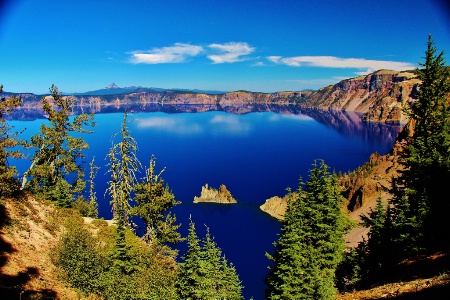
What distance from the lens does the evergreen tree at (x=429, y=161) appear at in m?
24.4

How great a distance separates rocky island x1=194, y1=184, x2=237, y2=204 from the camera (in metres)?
122

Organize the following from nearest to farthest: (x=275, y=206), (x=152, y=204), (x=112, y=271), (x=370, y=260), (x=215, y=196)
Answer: (x=112, y=271) < (x=370, y=260) < (x=152, y=204) < (x=275, y=206) < (x=215, y=196)

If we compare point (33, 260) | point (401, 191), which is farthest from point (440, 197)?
point (33, 260)

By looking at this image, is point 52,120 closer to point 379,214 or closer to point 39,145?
point 39,145

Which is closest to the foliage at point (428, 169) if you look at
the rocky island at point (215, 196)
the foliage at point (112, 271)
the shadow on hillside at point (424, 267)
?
the shadow on hillside at point (424, 267)

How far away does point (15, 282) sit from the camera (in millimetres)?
19297

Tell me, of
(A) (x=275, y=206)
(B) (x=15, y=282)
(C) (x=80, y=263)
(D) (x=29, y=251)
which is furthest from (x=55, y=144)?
(A) (x=275, y=206)

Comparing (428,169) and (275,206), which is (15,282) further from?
(275,206)

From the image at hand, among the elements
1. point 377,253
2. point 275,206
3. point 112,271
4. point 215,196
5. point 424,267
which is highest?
point 424,267

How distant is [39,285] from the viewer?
19.9 meters

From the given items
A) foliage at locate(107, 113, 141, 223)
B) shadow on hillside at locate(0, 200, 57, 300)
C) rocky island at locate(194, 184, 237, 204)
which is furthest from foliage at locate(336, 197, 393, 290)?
rocky island at locate(194, 184, 237, 204)

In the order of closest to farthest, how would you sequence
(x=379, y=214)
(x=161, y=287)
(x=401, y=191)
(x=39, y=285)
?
(x=39, y=285) < (x=161, y=287) < (x=401, y=191) < (x=379, y=214)

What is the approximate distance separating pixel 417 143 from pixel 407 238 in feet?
24.9

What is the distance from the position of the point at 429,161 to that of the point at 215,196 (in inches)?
3990
